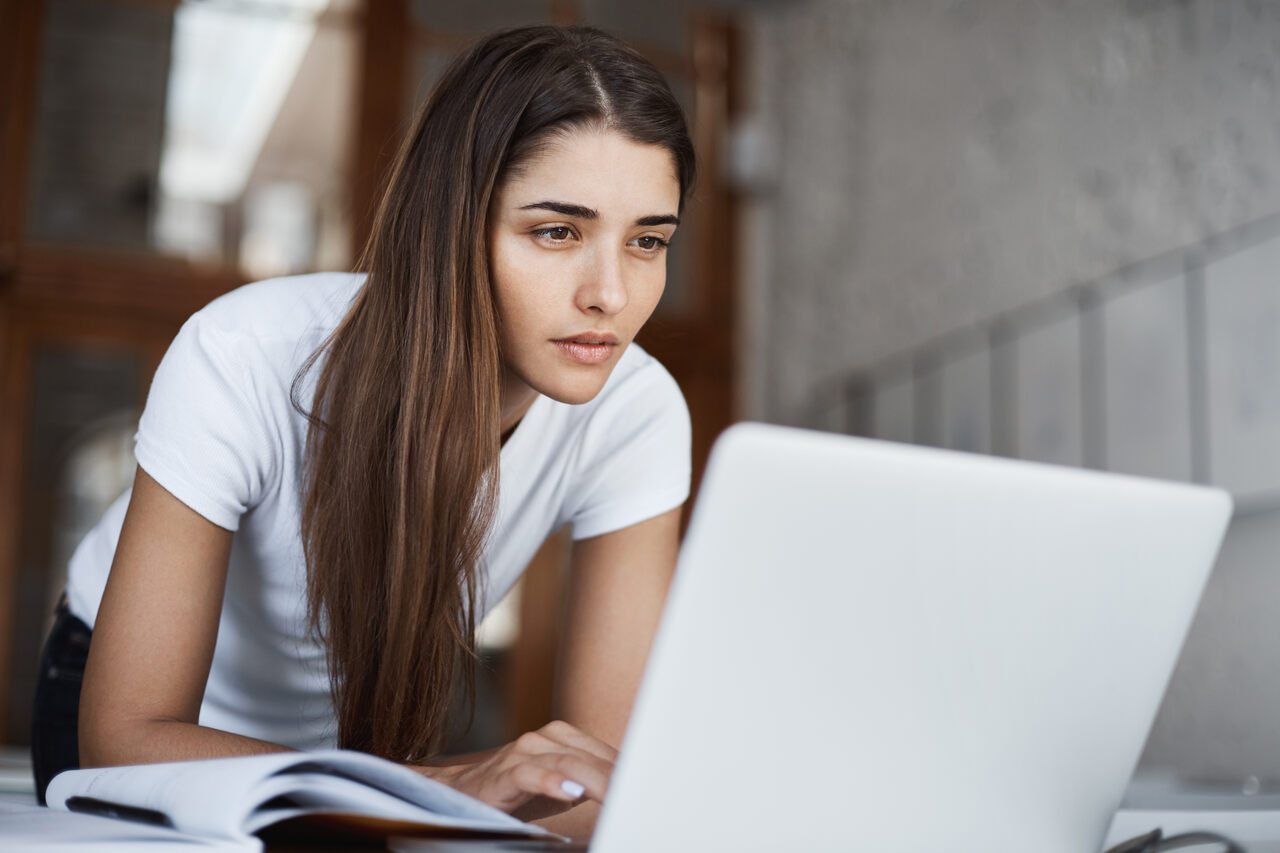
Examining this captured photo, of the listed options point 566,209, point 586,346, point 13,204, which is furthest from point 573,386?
point 13,204

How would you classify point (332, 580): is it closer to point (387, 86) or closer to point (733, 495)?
point (733, 495)

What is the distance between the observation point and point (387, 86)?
3.84 m

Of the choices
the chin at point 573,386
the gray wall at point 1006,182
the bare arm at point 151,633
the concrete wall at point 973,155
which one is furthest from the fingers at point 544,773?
the concrete wall at point 973,155

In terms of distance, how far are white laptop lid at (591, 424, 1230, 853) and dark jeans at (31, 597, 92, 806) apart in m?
0.80

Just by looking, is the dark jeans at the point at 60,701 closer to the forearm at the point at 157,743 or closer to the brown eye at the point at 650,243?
the forearm at the point at 157,743

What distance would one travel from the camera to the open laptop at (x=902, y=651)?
1.51ft

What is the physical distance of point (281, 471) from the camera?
0.97 metres

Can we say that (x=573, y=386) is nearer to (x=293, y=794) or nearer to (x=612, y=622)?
(x=612, y=622)

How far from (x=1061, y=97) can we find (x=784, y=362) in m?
1.44

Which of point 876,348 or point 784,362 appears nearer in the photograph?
point 876,348

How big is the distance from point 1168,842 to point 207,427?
674 millimetres

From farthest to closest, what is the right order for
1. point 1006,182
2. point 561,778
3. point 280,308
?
point 1006,182, point 280,308, point 561,778

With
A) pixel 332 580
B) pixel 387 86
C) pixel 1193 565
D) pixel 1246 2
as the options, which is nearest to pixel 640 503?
pixel 332 580

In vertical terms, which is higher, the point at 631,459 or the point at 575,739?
the point at 631,459
